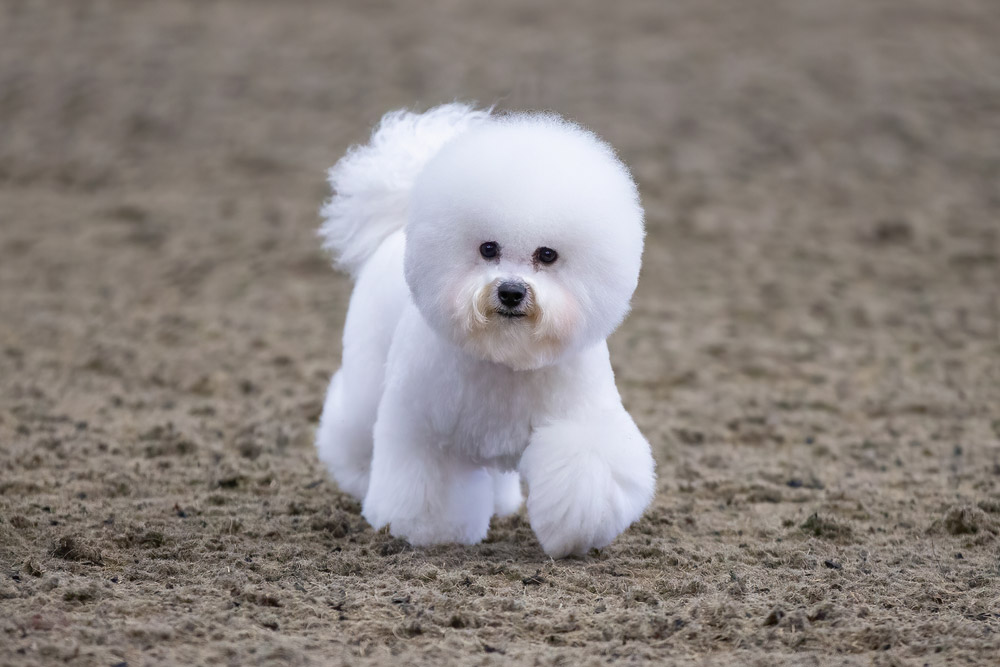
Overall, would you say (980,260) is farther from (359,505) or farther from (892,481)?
(359,505)

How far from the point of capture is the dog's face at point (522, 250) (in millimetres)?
3664

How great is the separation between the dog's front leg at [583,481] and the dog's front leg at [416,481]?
0.32m

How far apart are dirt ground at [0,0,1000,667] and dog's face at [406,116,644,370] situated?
81 centimetres

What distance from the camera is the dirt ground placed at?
3611mm

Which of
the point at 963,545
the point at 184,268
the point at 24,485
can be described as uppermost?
the point at 184,268

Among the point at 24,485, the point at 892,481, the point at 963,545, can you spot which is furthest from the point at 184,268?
the point at 963,545

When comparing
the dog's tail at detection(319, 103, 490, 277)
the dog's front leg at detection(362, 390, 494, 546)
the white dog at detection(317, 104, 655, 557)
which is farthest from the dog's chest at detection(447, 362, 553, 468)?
the dog's tail at detection(319, 103, 490, 277)

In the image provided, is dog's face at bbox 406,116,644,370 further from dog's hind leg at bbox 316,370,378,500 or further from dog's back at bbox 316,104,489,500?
dog's hind leg at bbox 316,370,378,500

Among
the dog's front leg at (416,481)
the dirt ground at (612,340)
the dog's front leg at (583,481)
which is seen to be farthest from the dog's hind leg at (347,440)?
the dog's front leg at (583,481)

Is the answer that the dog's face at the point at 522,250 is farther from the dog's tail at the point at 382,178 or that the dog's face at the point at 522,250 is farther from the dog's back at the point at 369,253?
the dog's tail at the point at 382,178

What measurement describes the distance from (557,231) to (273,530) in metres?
1.63

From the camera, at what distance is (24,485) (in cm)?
491

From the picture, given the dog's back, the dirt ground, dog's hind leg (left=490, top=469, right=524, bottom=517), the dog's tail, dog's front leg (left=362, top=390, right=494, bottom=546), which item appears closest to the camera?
the dirt ground

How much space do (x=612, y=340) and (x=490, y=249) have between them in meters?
4.13
